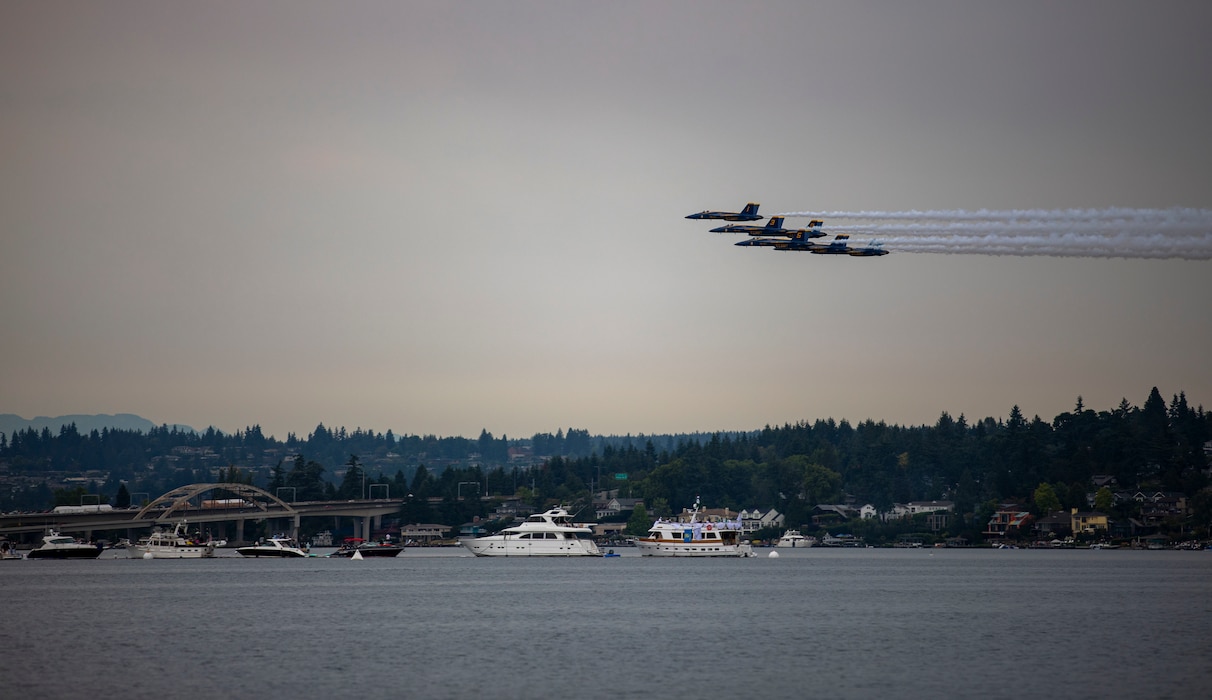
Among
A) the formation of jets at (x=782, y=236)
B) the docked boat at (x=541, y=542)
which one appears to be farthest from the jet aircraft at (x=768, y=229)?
the docked boat at (x=541, y=542)

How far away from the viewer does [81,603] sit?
97875mm

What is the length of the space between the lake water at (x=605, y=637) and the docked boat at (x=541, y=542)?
34.8 meters

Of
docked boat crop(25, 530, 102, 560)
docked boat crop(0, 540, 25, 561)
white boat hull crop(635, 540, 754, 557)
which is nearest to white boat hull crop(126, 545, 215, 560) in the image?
docked boat crop(25, 530, 102, 560)

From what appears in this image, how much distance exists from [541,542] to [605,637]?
308 ft

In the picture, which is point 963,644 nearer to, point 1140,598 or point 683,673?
point 683,673

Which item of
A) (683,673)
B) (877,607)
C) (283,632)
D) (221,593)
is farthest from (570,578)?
(683,673)

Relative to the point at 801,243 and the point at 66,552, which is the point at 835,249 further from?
the point at 66,552

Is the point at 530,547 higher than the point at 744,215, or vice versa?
the point at 744,215

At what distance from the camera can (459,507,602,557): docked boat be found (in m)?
166

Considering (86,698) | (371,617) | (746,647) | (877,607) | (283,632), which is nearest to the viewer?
(86,698)

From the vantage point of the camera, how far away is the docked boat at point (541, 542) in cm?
16612

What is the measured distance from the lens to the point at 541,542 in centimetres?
A: 16775

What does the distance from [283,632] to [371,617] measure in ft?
33.4

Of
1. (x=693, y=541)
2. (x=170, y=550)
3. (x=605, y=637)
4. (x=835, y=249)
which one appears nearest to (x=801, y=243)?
(x=835, y=249)
